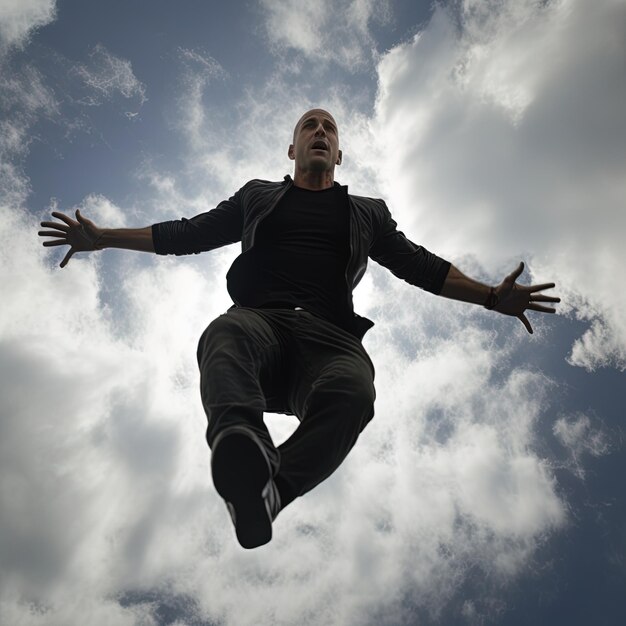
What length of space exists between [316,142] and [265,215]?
1.31 meters

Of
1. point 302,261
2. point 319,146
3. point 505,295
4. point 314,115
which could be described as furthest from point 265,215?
point 505,295

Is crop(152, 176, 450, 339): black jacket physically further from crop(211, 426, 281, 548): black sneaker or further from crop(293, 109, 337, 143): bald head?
crop(211, 426, 281, 548): black sneaker

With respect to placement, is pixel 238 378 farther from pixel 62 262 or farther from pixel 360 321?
pixel 62 262

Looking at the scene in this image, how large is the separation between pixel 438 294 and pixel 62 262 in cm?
400

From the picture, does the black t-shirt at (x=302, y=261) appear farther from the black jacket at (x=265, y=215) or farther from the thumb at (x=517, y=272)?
the thumb at (x=517, y=272)

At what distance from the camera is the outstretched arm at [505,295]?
5492 mm

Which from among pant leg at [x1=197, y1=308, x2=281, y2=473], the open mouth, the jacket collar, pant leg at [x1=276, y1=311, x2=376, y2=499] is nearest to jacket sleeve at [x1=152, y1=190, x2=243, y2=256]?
the jacket collar

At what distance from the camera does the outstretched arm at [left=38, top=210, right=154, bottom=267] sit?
5.44m

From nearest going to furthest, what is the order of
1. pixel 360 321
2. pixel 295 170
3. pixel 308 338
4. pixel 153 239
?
pixel 308 338 → pixel 360 321 → pixel 153 239 → pixel 295 170

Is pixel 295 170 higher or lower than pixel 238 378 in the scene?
higher

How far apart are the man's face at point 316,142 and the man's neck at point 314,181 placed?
5 centimetres

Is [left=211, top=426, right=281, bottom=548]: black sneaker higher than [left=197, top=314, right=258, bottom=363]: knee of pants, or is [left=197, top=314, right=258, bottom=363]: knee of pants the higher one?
[left=197, top=314, right=258, bottom=363]: knee of pants

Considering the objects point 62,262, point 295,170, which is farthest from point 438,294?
point 62,262

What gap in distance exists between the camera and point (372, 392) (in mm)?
3719
